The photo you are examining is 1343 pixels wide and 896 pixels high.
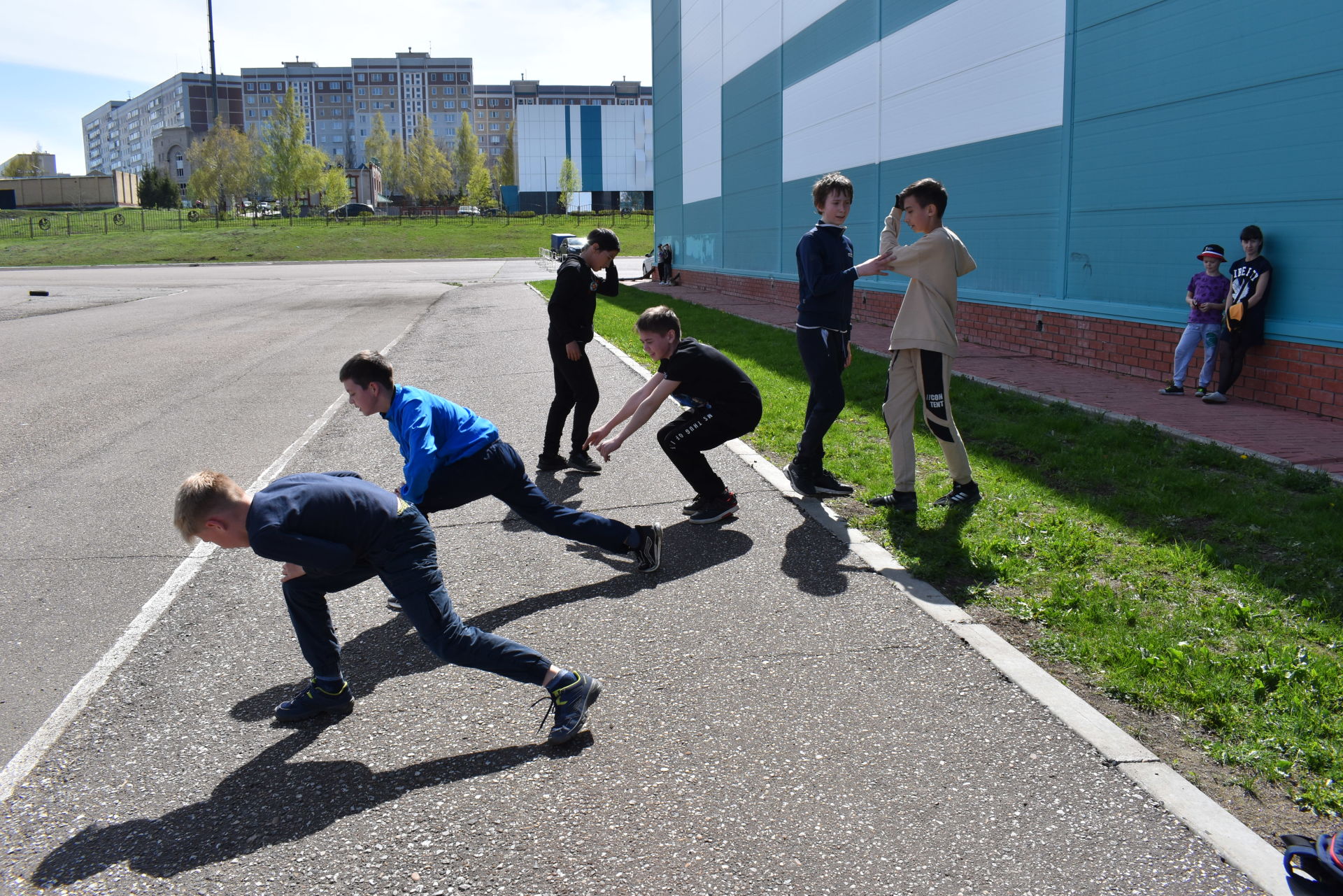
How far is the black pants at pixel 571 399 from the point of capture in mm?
7895

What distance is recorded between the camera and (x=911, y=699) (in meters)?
3.92

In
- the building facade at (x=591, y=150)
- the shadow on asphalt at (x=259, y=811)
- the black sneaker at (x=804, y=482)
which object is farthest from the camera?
the building facade at (x=591, y=150)

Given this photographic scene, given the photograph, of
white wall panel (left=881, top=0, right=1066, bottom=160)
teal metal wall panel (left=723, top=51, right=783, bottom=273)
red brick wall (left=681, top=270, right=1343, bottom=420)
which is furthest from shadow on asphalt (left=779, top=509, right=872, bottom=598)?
teal metal wall panel (left=723, top=51, right=783, bottom=273)

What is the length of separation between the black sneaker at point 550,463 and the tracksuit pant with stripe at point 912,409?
9.15 feet

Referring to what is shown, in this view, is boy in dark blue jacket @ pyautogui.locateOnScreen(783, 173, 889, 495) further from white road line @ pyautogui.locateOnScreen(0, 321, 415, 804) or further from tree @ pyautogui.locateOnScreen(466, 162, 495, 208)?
tree @ pyautogui.locateOnScreen(466, 162, 495, 208)

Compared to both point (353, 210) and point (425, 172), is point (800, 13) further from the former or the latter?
point (353, 210)

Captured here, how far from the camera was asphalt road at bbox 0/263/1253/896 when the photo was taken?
2.91 metres

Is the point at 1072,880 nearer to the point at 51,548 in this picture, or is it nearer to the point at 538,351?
the point at 51,548

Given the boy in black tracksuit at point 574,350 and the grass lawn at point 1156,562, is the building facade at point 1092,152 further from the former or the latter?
the boy in black tracksuit at point 574,350

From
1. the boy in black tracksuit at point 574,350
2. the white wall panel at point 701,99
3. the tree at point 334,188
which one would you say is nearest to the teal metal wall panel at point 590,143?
the tree at point 334,188

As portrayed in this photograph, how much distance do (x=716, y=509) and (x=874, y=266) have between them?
1806 millimetres

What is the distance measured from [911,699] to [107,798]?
289cm

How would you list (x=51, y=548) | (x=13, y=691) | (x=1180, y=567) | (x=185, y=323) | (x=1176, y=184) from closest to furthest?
(x=13, y=691), (x=1180, y=567), (x=51, y=548), (x=1176, y=184), (x=185, y=323)

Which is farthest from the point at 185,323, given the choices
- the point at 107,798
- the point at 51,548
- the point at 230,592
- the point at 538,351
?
the point at 107,798
